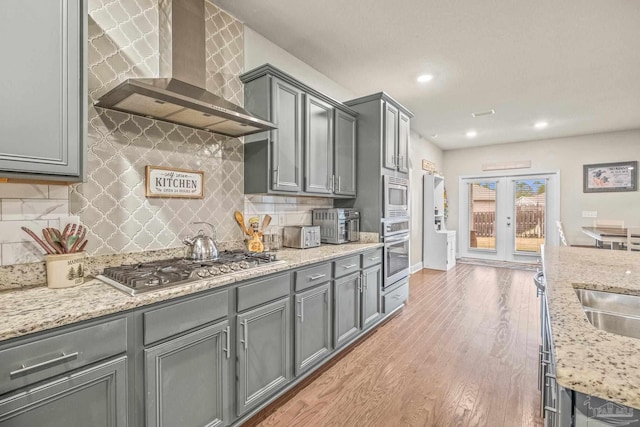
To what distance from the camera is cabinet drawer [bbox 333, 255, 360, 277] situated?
8.48 ft

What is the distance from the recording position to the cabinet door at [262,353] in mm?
1771

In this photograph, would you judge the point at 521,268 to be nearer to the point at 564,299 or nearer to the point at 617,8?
the point at 617,8

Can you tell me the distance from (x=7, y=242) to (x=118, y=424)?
3.26 ft

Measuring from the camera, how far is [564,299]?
122 cm

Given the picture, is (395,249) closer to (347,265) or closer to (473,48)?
(347,265)

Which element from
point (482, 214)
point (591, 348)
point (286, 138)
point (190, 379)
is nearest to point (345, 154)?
point (286, 138)

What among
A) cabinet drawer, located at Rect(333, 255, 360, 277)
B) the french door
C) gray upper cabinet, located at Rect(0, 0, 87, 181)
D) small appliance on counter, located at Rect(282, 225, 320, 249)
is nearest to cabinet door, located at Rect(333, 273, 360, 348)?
cabinet drawer, located at Rect(333, 255, 360, 277)

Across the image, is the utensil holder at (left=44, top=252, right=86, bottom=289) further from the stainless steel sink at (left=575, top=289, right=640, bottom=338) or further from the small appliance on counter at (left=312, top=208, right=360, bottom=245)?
the stainless steel sink at (left=575, top=289, right=640, bottom=338)

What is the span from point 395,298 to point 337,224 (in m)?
1.19

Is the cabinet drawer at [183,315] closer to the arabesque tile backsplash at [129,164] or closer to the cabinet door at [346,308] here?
the arabesque tile backsplash at [129,164]

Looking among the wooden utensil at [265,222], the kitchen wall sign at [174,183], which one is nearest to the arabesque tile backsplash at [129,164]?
the kitchen wall sign at [174,183]

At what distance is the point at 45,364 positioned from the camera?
108 centimetres

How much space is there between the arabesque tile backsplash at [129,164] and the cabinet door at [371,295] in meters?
1.33

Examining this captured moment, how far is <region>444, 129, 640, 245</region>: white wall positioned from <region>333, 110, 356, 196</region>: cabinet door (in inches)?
207
